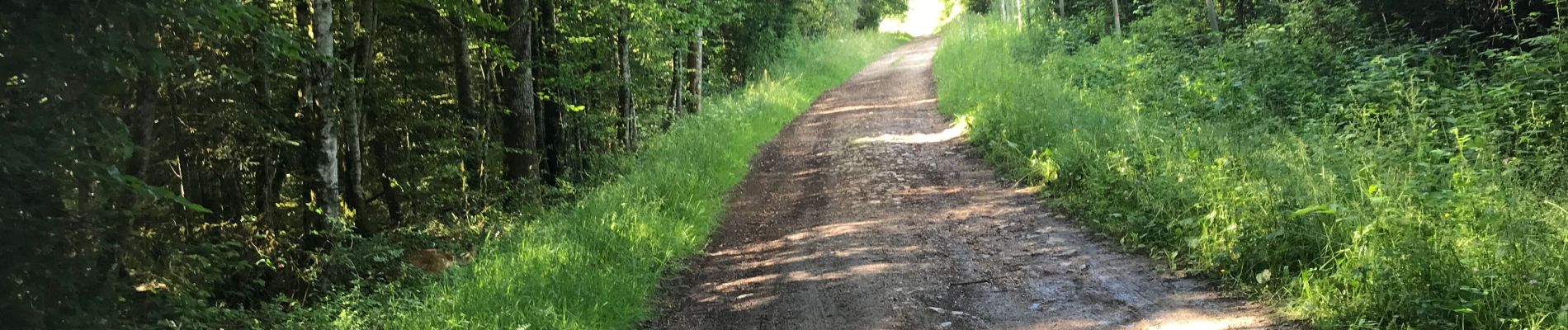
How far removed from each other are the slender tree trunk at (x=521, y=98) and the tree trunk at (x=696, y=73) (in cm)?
569

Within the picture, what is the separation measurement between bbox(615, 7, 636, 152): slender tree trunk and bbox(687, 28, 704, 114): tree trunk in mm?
1735

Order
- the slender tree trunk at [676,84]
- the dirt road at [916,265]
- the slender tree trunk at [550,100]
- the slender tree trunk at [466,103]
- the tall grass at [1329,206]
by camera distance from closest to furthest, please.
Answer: the tall grass at [1329,206] → the dirt road at [916,265] → the slender tree trunk at [466,103] → the slender tree trunk at [550,100] → the slender tree trunk at [676,84]

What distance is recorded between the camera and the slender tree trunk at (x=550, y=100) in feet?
39.6

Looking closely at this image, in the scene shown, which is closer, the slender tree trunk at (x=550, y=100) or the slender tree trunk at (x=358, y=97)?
the slender tree trunk at (x=358, y=97)

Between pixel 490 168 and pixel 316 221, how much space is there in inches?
141

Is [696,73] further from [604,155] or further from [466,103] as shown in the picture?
[466,103]

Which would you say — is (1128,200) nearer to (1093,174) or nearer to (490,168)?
(1093,174)

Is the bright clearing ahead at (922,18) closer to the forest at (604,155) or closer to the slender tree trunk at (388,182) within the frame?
the forest at (604,155)

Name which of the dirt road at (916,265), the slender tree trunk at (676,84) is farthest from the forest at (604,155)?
the dirt road at (916,265)

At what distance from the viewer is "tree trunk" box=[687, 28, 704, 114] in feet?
57.0

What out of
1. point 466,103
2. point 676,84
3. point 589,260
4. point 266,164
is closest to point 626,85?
point 466,103

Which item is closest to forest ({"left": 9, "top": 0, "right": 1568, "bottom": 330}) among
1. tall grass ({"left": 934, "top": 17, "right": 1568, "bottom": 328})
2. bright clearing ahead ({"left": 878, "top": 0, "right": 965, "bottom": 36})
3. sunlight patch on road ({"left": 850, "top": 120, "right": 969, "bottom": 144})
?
tall grass ({"left": 934, "top": 17, "right": 1568, "bottom": 328})

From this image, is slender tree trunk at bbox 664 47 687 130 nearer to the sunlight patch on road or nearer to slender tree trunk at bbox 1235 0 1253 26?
the sunlight patch on road

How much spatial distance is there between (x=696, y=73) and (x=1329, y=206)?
13.8 m
